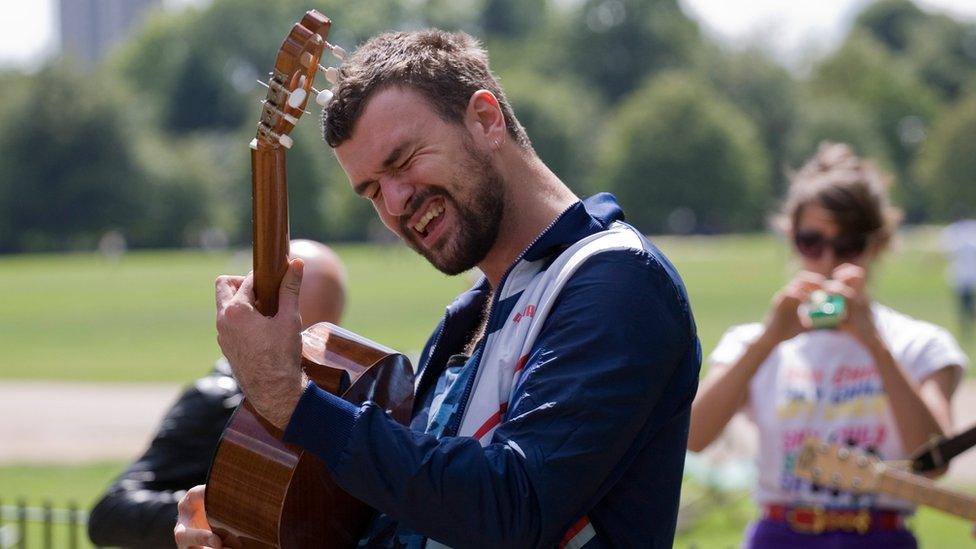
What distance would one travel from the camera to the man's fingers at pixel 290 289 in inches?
87.9

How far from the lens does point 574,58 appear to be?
107 meters

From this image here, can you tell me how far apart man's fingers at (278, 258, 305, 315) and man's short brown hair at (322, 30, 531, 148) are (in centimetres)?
28

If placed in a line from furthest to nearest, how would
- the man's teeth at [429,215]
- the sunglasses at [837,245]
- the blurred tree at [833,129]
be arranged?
the blurred tree at [833,129] < the sunglasses at [837,245] < the man's teeth at [429,215]

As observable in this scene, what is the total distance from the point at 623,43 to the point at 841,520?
106 meters

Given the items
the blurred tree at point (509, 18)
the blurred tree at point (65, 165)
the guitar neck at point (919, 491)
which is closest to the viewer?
the guitar neck at point (919, 491)

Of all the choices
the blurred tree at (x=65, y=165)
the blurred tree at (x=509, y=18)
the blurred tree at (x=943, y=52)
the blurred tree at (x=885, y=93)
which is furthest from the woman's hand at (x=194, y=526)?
the blurred tree at (x=943, y=52)

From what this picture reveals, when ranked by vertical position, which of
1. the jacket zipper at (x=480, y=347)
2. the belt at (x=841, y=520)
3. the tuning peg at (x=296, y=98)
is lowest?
the belt at (x=841, y=520)

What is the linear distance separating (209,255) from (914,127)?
189 ft

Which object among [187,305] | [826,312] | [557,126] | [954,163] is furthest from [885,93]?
[826,312]

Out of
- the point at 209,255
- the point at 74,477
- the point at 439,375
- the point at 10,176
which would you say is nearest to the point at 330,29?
the point at 439,375

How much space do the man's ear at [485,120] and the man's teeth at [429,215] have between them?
0.48ft

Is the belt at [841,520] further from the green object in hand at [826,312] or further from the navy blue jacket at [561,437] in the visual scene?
the navy blue jacket at [561,437]

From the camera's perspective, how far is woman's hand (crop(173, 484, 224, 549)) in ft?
8.18

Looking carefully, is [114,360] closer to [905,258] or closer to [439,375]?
[439,375]
